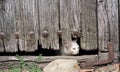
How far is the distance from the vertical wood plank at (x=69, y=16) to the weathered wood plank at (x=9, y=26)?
1.45 feet

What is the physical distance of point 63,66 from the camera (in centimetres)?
291

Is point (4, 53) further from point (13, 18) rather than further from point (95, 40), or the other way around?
point (95, 40)

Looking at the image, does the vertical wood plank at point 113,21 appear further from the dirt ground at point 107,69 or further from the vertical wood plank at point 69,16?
the vertical wood plank at point 69,16

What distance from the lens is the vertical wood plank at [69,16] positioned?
3.00 metres

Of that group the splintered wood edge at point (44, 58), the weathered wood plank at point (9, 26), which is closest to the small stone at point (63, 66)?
Result: the splintered wood edge at point (44, 58)

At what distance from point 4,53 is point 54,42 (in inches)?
19.9

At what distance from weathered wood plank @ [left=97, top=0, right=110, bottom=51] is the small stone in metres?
0.29

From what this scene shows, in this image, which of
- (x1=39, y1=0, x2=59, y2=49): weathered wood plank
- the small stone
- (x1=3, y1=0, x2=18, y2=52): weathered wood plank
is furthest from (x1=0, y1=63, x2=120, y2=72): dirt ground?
(x1=39, y1=0, x2=59, y2=49): weathered wood plank

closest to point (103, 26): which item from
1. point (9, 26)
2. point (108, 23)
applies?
point (108, 23)

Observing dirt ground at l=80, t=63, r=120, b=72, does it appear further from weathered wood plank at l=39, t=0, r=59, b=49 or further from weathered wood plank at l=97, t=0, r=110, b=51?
weathered wood plank at l=39, t=0, r=59, b=49

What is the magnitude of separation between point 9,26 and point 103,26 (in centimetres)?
84

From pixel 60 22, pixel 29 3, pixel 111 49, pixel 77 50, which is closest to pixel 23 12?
pixel 29 3

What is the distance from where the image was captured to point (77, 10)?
3.01 meters

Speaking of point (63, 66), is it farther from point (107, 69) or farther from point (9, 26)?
point (9, 26)
